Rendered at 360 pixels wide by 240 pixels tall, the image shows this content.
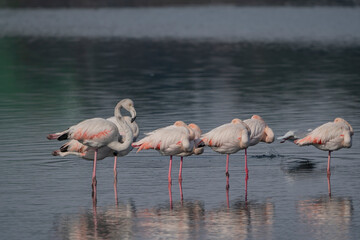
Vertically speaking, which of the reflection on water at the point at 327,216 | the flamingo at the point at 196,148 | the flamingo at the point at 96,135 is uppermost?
the flamingo at the point at 96,135

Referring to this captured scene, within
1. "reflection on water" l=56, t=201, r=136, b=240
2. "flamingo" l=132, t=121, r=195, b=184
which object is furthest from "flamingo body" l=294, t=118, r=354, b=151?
"reflection on water" l=56, t=201, r=136, b=240

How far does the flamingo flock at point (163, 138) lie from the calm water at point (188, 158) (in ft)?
1.56

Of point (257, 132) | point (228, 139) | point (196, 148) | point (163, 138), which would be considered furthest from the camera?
point (257, 132)

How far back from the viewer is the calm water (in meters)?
10.8

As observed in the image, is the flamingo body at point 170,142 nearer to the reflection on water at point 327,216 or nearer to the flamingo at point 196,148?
the flamingo at point 196,148

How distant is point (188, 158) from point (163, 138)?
98.1 inches

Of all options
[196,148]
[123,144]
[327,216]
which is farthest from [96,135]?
[327,216]

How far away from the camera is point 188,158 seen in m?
15.4

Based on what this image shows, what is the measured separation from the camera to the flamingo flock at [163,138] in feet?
41.6

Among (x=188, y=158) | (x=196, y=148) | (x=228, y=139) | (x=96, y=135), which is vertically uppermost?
(x=96, y=135)

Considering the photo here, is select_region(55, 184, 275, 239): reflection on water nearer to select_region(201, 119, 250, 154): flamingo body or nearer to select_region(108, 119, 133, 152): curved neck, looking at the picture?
select_region(108, 119, 133, 152): curved neck

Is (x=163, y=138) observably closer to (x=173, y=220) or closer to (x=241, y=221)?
(x=173, y=220)

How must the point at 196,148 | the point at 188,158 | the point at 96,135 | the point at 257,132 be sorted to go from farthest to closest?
1. the point at 188,158
2. the point at 257,132
3. the point at 196,148
4. the point at 96,135

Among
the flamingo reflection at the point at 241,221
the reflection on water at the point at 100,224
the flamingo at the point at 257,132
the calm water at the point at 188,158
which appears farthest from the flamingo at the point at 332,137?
the reflection on water at the point at 100,224
